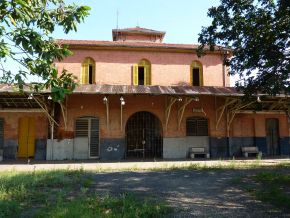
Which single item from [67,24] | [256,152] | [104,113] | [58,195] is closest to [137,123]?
[104,113]

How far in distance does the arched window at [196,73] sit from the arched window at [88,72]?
6188 mm

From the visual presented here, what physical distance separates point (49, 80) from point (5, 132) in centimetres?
1479

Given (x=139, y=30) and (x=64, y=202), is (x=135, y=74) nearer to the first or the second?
(x=139, y=30)

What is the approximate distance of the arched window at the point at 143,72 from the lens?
20.0m

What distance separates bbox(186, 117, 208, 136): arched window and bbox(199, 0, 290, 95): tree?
811 centimetres

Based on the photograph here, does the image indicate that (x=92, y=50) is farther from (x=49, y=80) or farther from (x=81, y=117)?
(x=49, y=80)

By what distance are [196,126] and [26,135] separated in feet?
31.7

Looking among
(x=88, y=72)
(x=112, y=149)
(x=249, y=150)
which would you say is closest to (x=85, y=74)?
(x=88, y=72)

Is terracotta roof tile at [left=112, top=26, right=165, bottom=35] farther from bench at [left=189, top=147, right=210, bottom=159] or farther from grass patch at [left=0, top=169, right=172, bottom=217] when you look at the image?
grass patch at [left=0, top=169, right=172, bottom=217]

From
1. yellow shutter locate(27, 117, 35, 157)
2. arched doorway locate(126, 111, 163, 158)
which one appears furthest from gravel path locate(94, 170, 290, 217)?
yellow shutter locate(27, 117, 35, 157)

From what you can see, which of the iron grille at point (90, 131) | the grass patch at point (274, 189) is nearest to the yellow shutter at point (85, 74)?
the iron grille at point (90, 131)

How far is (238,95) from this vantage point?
1680 cm

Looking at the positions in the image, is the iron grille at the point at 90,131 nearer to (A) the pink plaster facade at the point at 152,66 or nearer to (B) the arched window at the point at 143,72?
(A) the pink plaster facade at the point at 152,66

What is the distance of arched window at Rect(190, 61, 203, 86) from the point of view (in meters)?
20.7
